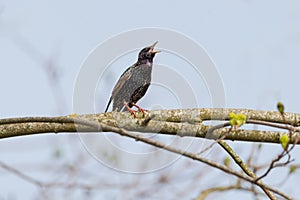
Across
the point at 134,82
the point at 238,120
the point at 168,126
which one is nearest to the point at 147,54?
the point at 134,82

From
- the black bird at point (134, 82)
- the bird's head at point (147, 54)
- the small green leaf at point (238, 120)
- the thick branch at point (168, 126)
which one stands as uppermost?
the bird's head at point (147, 54)

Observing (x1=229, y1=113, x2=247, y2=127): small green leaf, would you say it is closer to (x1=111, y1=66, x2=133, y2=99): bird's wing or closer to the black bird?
the black bird

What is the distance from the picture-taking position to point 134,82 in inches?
241

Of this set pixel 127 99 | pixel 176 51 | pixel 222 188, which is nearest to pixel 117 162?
pixel 127 99

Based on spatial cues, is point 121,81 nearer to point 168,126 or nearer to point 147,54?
point 147,54

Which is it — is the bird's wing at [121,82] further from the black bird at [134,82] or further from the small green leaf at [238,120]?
the small green leaf at [238,120]

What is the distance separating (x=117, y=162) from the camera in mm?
5496

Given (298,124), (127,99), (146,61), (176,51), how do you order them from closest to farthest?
1. (298,124)
2. (176,51)
3. (127,99)
4. (146,61)

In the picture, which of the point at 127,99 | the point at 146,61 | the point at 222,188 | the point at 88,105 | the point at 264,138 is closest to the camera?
the point at 264,138

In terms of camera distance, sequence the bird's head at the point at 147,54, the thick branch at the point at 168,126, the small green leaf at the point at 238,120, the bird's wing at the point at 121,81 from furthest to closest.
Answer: the bird's head at the point at 147,54 < the bird's wing at the point at 121,81 < the thick branch at the point at 168,126 < the small green leaf at the point at 238,120

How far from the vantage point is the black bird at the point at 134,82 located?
19.4 feet

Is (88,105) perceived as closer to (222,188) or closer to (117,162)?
(117,162)

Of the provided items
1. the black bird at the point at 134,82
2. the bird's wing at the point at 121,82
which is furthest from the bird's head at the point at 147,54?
the bird's wing at the point at 121,82

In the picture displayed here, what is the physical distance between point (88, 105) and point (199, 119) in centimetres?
97
